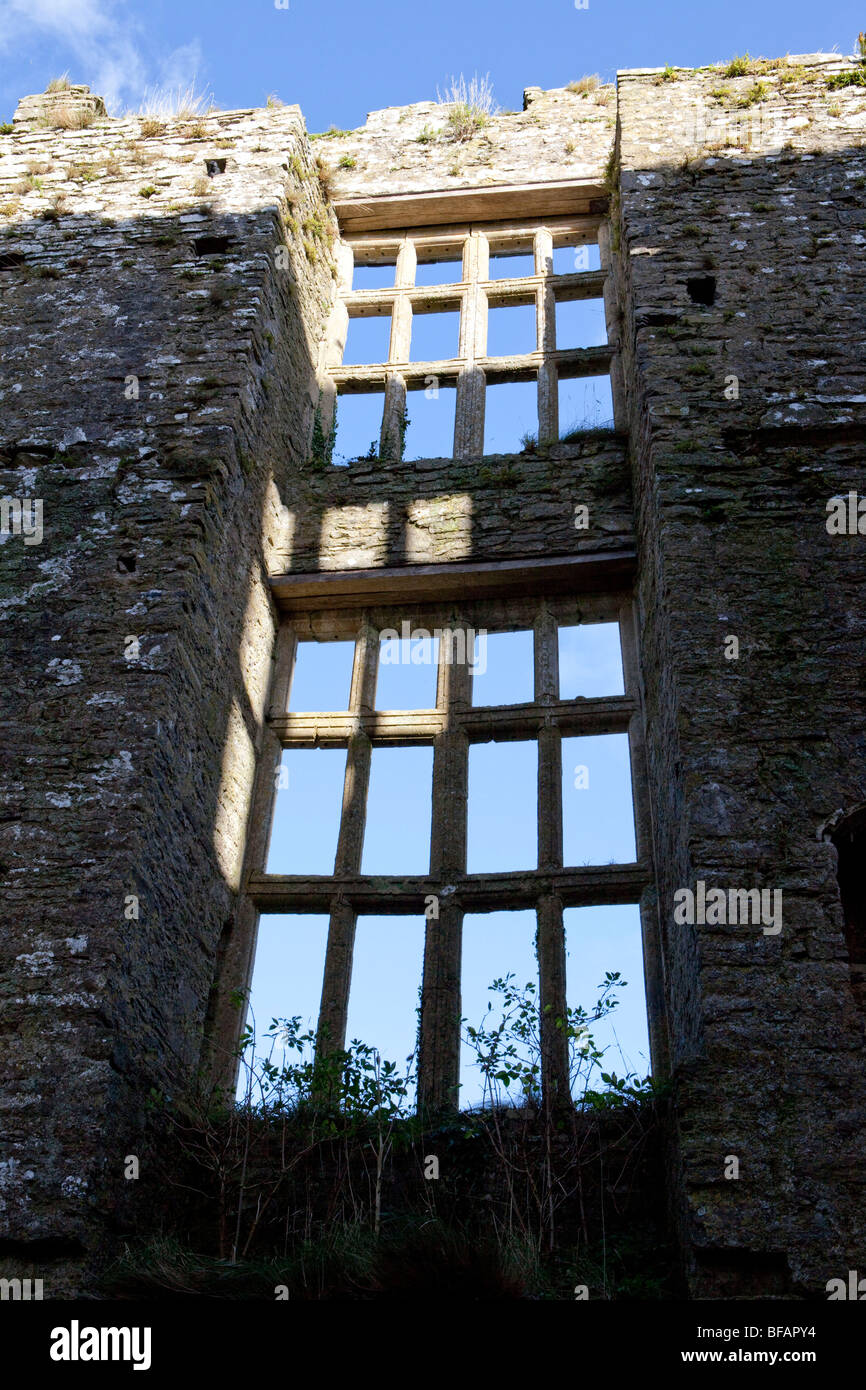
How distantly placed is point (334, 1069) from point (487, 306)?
6.53 metres

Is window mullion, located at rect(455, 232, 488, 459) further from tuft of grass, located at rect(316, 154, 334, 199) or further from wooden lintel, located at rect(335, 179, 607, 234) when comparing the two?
tuft of grass, located at rect(316, 154, 334, 199)

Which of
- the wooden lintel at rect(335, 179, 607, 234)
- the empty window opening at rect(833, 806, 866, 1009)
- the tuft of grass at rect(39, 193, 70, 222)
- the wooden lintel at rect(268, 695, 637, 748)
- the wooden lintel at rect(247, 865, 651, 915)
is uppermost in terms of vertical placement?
the wooden lintel at rect(335, 179, 607, 234)

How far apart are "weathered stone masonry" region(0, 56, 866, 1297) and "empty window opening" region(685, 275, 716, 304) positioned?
0.03 meters

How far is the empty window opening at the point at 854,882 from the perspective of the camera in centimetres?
550

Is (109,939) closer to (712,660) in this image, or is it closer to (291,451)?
(712,660)

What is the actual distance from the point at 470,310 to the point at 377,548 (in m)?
2.74

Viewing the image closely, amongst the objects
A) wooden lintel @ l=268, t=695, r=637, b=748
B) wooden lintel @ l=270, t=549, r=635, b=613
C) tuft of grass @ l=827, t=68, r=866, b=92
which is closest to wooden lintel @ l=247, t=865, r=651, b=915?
wooden lintel @ l=268, t=695, r=637, b=748

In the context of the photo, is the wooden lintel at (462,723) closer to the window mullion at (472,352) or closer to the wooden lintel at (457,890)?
the wooden lintel at (457,890)

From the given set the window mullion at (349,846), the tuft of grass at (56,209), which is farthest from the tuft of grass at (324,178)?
the window mullion at (349,846)

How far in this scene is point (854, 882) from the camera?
19.0 ft

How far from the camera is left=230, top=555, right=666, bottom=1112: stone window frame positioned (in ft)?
21.1

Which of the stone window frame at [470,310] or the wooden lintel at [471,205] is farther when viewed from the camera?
the wooden lintel at [471,205]

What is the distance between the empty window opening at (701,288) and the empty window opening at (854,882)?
3.94 meters

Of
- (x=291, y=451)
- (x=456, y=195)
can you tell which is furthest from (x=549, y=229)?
(x=291, y=451)
